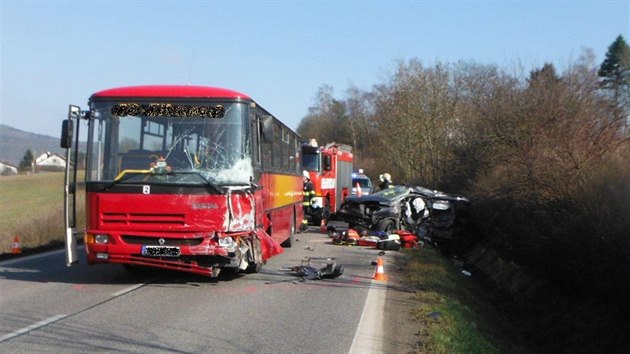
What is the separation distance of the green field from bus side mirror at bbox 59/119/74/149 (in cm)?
159

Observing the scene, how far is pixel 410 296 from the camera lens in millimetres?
10031

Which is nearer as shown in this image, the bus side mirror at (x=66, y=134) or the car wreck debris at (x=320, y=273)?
the bus side mirror at (x=66, y=134)

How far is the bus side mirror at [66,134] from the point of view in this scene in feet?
32.2

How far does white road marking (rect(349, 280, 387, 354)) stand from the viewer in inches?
269

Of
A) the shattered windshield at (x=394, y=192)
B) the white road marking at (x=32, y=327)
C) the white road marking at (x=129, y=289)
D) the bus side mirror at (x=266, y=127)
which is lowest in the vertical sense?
the white road marking at (x=32, y=327)

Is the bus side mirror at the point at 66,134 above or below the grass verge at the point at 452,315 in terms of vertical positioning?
above

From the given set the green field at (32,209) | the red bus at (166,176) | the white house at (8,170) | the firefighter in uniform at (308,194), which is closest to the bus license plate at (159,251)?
the red bus at (166,176)

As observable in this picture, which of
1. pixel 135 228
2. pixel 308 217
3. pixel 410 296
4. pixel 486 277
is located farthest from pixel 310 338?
pixel 308 217

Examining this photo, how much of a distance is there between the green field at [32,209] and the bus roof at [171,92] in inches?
81.0

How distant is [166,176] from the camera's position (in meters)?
9.87

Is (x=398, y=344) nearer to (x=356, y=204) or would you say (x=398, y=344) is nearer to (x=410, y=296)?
(x=410, y=296)

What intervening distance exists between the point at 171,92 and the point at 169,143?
0.83 metres

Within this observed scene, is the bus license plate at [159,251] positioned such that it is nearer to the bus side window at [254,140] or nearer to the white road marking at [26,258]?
the bus side window at [254,140]

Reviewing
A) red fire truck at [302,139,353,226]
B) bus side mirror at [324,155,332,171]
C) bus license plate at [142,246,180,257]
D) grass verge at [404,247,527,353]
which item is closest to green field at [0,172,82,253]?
bus license plate at [142,246,180,257]
